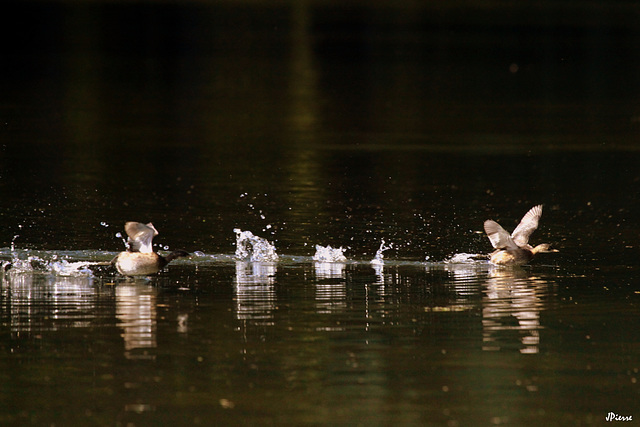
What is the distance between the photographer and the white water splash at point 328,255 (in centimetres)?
1617

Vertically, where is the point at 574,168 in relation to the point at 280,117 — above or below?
below

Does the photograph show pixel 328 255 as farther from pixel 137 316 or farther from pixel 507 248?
pixel 137 316

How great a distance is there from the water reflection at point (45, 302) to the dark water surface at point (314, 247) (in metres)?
0.05

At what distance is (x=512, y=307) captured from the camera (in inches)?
522

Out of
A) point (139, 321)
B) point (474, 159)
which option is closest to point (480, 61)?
point (474, 159)

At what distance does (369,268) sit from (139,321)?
389 cm

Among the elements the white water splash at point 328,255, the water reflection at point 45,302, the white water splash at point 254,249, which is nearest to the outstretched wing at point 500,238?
the white water splash at point 328,255

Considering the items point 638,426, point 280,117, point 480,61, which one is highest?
point 480,61

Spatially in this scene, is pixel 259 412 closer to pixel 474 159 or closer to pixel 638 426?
pixel 638 426

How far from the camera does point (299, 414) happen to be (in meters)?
9.39

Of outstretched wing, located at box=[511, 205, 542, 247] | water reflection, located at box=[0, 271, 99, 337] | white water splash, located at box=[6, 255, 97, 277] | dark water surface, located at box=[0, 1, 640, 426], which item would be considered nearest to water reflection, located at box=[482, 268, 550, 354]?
dark water surface, located at box=[0, 1, 640, 426]

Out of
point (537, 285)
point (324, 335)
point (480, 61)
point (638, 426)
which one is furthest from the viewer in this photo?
point (480, 61)

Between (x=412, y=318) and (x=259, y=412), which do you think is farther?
(x=412, y=318)

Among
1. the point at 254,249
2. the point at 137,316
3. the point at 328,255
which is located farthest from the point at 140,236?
the point at 137,316
